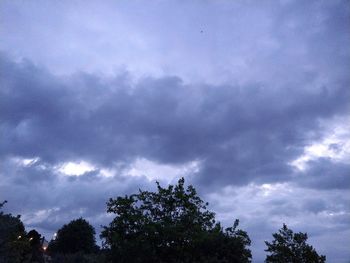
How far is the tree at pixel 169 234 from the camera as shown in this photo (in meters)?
31.0

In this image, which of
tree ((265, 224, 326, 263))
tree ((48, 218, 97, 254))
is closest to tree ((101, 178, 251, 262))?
tree ((265, 224, 326, 263))

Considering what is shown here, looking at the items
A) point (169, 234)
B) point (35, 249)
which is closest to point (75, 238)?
point (35, 249)

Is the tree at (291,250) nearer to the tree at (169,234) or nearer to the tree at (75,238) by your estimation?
the tree at (169,234)

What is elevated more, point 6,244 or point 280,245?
point 280,245

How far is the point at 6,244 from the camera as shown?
2620cm

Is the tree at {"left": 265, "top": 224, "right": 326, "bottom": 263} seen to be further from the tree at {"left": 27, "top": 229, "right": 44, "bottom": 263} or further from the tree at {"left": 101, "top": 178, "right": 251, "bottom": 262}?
the tree at {"left": 27, "top": 229, "right": 44, "bottom": 263}

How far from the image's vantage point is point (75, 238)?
306 ft

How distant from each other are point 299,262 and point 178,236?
10.5 m

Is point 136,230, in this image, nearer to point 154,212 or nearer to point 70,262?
point 154,212

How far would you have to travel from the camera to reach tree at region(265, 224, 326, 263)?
2956 centimetres

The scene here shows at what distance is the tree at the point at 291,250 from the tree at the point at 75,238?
229ft

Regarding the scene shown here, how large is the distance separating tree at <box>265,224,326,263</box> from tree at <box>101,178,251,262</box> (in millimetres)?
2289

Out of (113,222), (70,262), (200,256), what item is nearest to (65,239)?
(70,262)

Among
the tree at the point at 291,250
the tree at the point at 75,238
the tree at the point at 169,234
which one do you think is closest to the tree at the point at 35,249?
the tree at the point at 75,238
